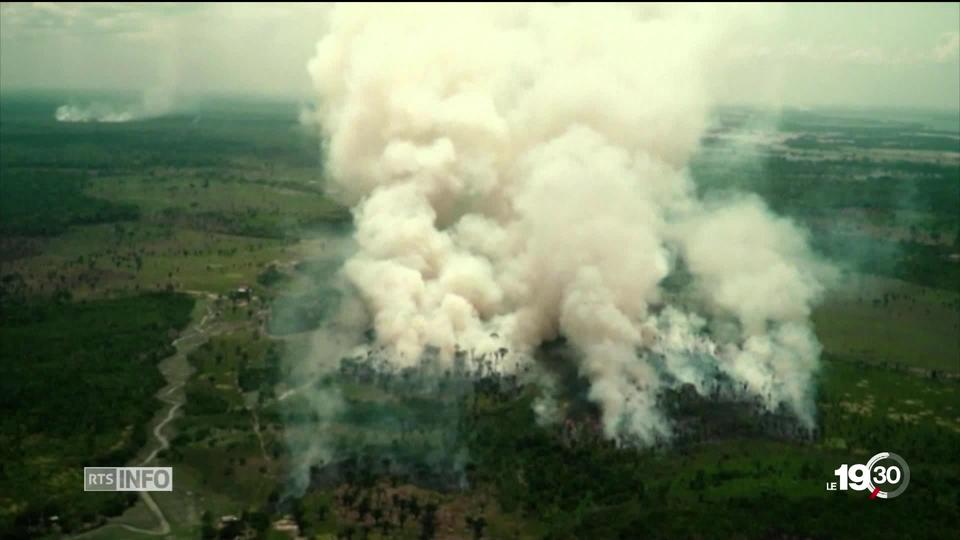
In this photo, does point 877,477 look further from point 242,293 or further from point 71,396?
point 242,293

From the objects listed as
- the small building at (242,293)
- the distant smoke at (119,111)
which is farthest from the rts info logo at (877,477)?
the distant smoke at (119,111)

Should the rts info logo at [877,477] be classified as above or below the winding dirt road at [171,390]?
below

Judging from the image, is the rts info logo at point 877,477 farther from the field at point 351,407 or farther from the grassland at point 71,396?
the grassland at point 71,396

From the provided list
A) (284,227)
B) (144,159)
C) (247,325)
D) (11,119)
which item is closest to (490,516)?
(247,325)

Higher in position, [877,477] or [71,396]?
[71,396]

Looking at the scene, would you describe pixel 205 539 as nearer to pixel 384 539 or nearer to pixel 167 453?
pixel 384 539

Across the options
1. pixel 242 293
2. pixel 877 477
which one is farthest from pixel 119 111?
pixel 877 477
